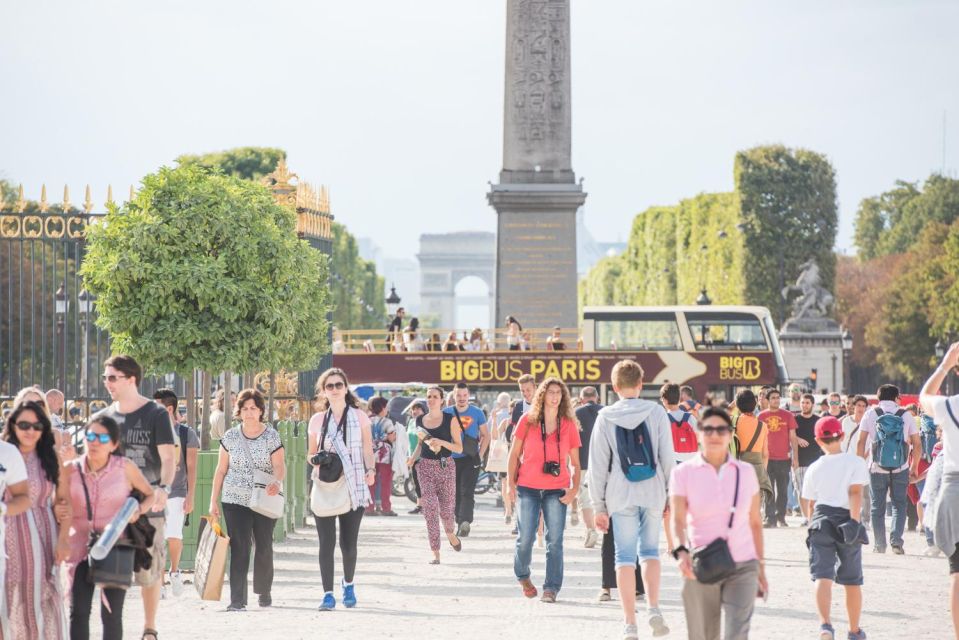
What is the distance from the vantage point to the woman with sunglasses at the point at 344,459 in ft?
41.3

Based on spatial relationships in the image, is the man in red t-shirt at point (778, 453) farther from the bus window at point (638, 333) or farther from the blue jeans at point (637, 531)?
the bus window at point (638, 333)

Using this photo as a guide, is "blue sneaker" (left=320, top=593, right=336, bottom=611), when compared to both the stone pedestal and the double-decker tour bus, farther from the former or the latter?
the stone pedestal

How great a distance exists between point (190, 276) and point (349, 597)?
8.41 metres

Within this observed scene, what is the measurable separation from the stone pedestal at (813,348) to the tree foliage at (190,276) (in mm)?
39555

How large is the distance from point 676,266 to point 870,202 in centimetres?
3762

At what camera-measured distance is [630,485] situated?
1112cm

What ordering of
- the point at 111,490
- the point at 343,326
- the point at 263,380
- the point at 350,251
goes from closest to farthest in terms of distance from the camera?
the point at 111,490 < the point at 263,380 < the point at 343,326 < the point at 350,251

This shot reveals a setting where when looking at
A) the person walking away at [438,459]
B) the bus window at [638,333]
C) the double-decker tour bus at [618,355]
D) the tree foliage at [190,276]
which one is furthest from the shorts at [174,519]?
the bus window at [638,333]

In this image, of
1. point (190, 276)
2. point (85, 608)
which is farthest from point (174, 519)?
point (190, 276)

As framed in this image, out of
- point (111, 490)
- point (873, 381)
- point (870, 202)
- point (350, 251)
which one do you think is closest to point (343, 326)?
point (350, 251)

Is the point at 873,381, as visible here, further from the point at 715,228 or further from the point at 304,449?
the point at 304,449

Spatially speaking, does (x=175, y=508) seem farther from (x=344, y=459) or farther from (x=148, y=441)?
(x=148, y=441)

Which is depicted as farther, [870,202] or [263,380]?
[870,202]

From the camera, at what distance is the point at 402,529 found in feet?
71.2
